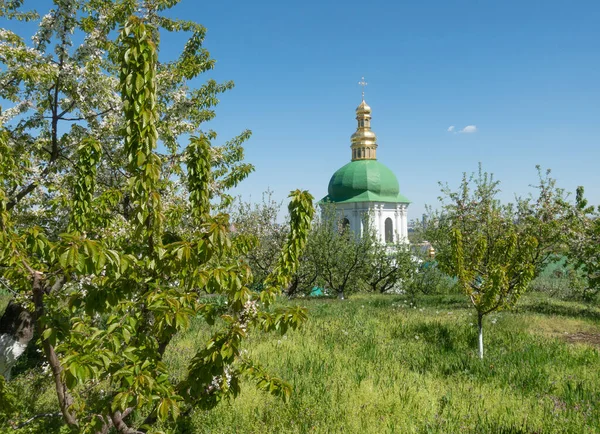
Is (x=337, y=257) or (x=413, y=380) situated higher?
(x=337, y=257)

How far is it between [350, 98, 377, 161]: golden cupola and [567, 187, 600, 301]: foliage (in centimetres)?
2866

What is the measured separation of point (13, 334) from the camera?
6961 millimetres

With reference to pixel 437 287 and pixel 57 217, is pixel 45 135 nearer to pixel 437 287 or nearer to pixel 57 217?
pixel 57 217

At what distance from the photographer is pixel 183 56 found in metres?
10.2

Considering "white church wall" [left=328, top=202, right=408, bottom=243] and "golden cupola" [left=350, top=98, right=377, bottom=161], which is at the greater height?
"golden cupola" [left=350, top=98, right=377, bottom=161]

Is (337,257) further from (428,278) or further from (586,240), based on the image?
(586,240)

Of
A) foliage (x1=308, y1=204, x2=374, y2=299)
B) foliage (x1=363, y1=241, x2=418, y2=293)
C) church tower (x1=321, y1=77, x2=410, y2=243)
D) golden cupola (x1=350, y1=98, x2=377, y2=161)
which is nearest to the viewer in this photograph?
foliage (x1=308, y1=204, x2=374, y2=299)

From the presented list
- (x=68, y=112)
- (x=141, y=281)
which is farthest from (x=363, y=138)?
(x=141, y=281)

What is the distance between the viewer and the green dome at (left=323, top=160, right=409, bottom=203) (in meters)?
42.1

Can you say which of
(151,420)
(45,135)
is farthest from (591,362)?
(45,135)

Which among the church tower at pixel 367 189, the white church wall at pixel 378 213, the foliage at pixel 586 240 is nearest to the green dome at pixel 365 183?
the church tower at pixel 367 189

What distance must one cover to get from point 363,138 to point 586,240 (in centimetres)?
3081

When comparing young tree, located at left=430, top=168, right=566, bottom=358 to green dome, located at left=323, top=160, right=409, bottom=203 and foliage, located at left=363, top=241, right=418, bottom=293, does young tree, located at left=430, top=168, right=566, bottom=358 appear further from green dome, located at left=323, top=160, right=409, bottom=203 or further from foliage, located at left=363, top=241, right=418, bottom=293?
green dome, located at left=323, top=160, right=409, bottom=203

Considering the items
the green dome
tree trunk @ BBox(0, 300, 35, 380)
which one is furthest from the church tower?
tree trunk @ BBox(0, 300, 35, 380)
